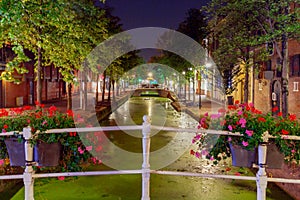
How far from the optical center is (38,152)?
488 cm

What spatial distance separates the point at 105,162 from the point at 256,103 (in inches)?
749

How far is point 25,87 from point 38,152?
2704 cm

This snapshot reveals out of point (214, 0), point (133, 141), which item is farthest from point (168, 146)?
point (214, 0)

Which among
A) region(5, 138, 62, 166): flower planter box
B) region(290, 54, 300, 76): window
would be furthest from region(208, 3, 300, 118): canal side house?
region(5, 138, 62, 166): flower planter box

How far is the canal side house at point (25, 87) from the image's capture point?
25.4 m

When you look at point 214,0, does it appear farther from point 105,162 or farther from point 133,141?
point 105,162

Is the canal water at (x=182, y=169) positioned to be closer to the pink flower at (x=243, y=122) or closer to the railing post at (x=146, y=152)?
the pink flower at (x=243, y=122)

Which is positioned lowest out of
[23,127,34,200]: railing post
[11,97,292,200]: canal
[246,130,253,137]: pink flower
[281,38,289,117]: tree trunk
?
[11,97,292,200]: canal

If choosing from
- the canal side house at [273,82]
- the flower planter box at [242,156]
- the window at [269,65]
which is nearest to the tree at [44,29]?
the flower planter box at [242,156]

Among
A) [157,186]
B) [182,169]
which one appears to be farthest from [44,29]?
[157,186]

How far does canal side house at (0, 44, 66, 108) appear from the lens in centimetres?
2544

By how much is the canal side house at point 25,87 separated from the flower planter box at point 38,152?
1599 centimetres

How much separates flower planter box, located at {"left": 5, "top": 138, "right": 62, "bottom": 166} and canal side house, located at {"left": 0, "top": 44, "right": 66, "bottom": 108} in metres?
16.0

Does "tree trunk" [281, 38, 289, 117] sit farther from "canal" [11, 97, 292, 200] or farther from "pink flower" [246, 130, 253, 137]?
"pink flower" [246, 130, 253, 137]
